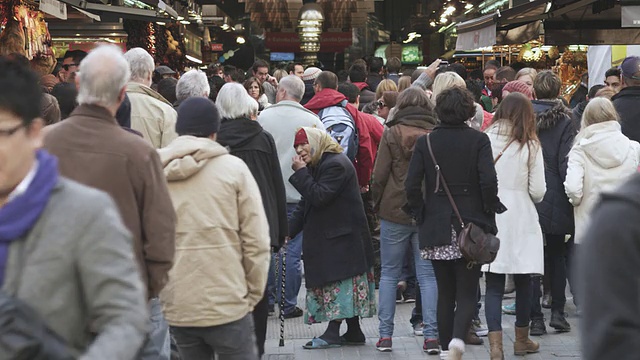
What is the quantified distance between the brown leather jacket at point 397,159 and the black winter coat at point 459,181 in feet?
3.39

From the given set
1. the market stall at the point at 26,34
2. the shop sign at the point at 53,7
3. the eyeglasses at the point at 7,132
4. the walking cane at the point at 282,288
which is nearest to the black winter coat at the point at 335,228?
the walking cane at the point at 282,288

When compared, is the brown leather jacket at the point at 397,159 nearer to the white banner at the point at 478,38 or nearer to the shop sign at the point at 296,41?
the white banner at the point at 478,38

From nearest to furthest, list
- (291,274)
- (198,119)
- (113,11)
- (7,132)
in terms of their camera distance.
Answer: (7,132), (198,119), (291,274), (113,11)

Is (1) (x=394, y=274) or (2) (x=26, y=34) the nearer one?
(1) (x=394, y=274)

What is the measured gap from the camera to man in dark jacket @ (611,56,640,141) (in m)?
10.3

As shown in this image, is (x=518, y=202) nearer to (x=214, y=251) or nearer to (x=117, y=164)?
(x=214, y=251)

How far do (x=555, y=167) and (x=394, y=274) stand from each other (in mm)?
1712

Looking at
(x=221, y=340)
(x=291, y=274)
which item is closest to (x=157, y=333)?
(x=221, y=340)

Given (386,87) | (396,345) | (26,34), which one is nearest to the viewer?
(396,345)

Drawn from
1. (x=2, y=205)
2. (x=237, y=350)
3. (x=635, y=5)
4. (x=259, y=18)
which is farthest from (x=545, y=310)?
(x=259, y=18)

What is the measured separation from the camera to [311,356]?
28.4ft

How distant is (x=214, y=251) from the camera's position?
565 cm

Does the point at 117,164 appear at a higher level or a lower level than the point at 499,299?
higher

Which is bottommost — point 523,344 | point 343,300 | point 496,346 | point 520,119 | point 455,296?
point 523,344
